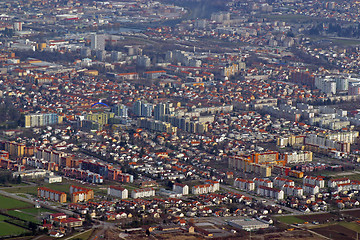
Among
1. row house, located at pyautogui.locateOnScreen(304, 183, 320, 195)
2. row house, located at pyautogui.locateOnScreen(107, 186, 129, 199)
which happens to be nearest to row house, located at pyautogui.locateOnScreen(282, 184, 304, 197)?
row house, located at pyautogui.locateOnScreen(304, 183, 320, 195)

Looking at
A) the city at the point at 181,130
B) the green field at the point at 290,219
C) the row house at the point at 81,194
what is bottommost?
the city at the point at 181,130

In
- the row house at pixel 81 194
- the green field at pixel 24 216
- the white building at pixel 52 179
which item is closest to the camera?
the green field at pixel 24 216

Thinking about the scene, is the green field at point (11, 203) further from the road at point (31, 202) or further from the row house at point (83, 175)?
the row house at point (83, 175)

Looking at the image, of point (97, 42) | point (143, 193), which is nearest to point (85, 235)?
point (143, 193)

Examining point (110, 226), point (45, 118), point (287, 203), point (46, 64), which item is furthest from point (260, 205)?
point (46, 64)

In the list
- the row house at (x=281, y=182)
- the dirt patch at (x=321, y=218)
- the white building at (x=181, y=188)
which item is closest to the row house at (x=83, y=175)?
the white building at (x=181, y=188)
